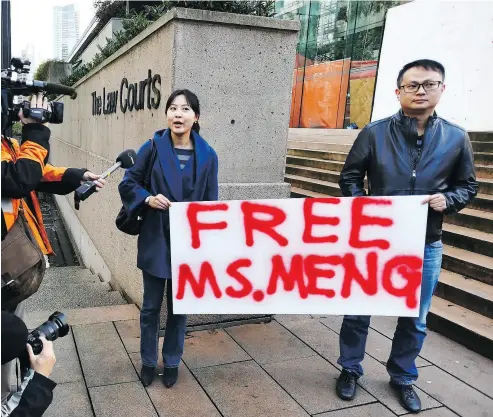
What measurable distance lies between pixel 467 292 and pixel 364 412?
6.45 ft

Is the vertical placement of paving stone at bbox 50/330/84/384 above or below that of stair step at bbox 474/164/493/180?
below

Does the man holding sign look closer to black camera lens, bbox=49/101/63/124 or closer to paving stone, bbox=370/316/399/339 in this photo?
paving stone, bbox=370/316/399/339

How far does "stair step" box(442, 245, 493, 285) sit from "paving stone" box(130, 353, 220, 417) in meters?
2.94

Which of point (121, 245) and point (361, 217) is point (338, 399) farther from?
point (121, 245)

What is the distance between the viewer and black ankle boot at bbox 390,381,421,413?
2.90 metres

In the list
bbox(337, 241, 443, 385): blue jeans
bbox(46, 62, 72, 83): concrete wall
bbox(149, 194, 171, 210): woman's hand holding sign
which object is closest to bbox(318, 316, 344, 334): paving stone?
bbox(337, 241, 443, 385): blue jeans

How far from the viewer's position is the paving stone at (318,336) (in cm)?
361

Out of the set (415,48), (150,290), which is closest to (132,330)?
(150,290)

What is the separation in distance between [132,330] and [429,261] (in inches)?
93.0

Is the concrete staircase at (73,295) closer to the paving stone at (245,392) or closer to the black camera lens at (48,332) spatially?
the paving stone at (245,392)

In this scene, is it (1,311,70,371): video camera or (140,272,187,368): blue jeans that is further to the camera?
(140,272,187,368): blue jeans

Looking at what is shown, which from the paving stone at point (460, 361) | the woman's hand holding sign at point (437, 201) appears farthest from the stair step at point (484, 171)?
the woman's hand holding sign at point (437, 201)

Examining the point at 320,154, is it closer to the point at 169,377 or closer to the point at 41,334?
the point at 169,377

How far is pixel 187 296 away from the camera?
118 inches
